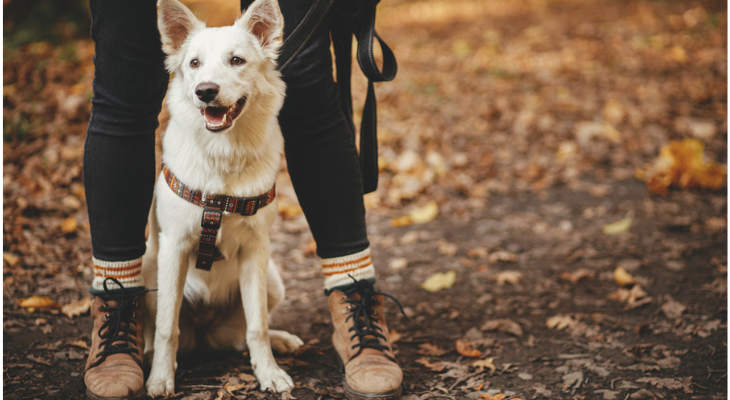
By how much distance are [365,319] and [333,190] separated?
0.51m

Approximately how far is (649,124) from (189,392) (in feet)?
16.5

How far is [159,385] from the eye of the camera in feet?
5.89

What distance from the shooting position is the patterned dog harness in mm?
1740

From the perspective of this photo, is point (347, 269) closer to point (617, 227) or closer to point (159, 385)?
point (159, 385)

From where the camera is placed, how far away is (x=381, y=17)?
37.9 ft

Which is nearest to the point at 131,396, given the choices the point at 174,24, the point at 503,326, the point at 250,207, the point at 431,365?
the point at 250,207

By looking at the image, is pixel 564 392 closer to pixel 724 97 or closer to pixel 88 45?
pixel 724 97

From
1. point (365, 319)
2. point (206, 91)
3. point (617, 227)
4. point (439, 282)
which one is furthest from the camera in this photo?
point (617, 227)

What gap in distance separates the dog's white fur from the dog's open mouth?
3 centimetres

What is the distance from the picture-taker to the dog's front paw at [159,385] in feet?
5.84

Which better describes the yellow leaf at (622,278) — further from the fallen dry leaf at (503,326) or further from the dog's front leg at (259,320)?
the dog's front leg at (259,320)

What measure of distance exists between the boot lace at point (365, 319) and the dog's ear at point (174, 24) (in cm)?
107

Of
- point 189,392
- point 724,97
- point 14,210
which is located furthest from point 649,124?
point 14,210

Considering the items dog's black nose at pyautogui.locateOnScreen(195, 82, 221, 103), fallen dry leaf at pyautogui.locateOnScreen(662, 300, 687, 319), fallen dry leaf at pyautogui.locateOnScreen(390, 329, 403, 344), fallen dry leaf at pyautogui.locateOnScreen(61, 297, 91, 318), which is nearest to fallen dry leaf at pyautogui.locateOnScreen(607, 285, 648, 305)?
fallen dry leaf at pyautogui.locateOnScreen(662, 300, 687, 319)
